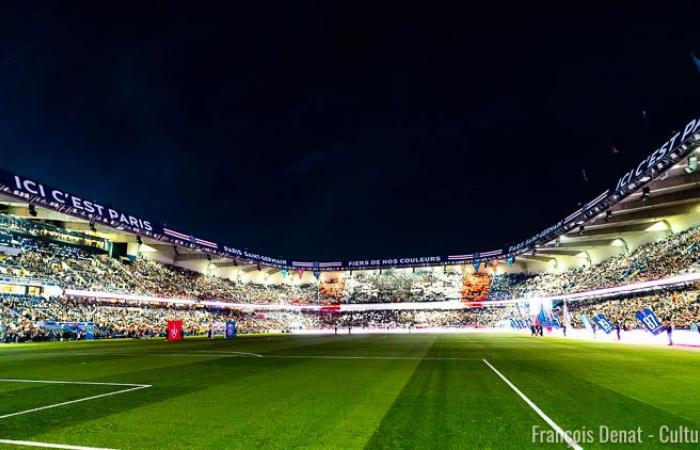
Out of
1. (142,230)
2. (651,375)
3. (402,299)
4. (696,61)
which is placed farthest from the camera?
(402,299)

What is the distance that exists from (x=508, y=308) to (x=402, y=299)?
26.4 metres

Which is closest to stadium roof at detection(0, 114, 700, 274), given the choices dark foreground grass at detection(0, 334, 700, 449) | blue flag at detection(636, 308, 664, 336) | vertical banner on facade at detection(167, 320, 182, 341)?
blue flag at detection(636, 308, 664, 336)

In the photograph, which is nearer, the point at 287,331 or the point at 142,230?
the point at 142,230

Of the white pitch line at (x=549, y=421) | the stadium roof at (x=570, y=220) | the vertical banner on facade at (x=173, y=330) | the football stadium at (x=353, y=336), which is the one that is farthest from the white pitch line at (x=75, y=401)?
the stadium roof at (x=570, y=220)

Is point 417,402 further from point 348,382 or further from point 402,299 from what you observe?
point 402,299

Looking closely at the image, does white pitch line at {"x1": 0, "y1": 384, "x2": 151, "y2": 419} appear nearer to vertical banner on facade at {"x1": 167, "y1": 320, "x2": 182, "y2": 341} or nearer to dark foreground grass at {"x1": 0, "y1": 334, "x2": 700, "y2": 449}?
dark foreground grass at {"x1": 0, "y1": 334, "x2": 700, "y2": 449}

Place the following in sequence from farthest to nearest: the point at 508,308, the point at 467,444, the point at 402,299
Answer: the point at 402,299 < the point at 508,308 < the point at 467,444

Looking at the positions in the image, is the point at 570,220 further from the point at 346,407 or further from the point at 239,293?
the point at 239,293

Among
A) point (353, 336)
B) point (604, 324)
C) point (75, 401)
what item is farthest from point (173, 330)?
point (604, 324)

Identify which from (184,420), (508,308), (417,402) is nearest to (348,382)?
(417,402)

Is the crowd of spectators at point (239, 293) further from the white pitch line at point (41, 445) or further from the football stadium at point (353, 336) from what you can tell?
the white pitch line at point (41, 445)

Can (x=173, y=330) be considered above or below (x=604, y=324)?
below

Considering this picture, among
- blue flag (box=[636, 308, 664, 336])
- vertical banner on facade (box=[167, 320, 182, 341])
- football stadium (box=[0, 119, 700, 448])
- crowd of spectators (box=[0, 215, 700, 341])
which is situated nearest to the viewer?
football stadium (box=[0, 119, 700, 448])

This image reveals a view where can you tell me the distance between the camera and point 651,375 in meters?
14.3
